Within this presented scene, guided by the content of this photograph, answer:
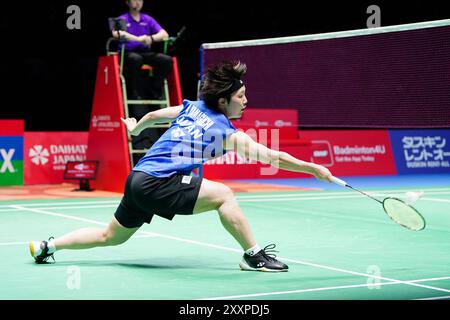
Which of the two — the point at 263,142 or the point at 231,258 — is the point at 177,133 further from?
the point at 263,142

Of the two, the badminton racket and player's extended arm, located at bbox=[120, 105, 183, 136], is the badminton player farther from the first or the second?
the badminton racket

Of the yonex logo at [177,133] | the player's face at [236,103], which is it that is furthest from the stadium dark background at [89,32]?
the player's face at [236,103]

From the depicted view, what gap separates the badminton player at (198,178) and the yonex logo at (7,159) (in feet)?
27.0

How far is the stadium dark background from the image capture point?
722 inches

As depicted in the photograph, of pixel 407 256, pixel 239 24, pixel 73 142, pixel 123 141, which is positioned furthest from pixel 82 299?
pixel 239 24

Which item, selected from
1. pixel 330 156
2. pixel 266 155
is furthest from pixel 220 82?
pixel 330 156

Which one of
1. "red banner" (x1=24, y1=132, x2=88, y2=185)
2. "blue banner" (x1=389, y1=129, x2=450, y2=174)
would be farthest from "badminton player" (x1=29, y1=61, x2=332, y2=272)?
"blue banner" (x1=389, y1=129, x2=450, y2=174)

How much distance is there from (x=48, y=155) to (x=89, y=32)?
4480mm

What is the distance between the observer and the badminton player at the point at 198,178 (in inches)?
257

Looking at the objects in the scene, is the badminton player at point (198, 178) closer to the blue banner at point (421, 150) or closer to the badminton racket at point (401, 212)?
the badminton racket at point (401, 212)

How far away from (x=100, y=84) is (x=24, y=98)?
4.89m

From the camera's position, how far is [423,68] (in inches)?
583

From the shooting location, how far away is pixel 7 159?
14.8 meters

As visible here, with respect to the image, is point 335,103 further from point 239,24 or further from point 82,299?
point 82,299
